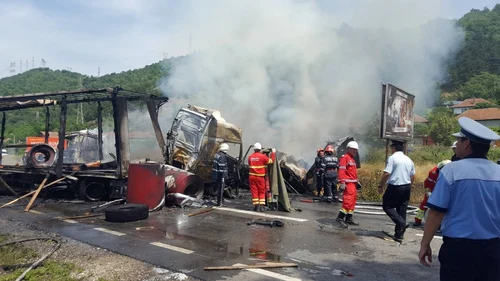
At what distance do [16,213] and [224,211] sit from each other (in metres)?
Result: 4.64

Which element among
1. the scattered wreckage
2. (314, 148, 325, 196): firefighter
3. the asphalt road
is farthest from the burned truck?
(314, 148, 325, 196): firefighter

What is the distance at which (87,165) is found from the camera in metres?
10.9

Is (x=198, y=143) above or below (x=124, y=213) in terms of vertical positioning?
above

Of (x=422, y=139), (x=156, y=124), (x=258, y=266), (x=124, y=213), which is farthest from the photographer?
(x=422, y=139)

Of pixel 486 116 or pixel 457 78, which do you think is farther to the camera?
pixel 457 78

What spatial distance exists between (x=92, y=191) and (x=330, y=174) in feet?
21.6

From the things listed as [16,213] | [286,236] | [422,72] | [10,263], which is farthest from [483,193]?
[422,72]

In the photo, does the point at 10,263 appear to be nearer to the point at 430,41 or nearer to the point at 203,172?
the point at 203,172

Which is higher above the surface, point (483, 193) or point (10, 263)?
point (483, 193)

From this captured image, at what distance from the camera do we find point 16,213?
8.61 m

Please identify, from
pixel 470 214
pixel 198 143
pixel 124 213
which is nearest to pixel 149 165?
pixel 124 213

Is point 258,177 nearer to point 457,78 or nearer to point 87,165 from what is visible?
point 87,165

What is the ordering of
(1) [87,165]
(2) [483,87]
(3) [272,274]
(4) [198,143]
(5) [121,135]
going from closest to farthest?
(3) [272,274] < (5) [121,135] < (1) [87,165] < (4) [198,143] < (2) [483,87]

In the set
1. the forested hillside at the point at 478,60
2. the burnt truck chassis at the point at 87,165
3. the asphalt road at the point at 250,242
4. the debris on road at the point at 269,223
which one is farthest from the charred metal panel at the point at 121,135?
the forested hillside at the point at 478,60
